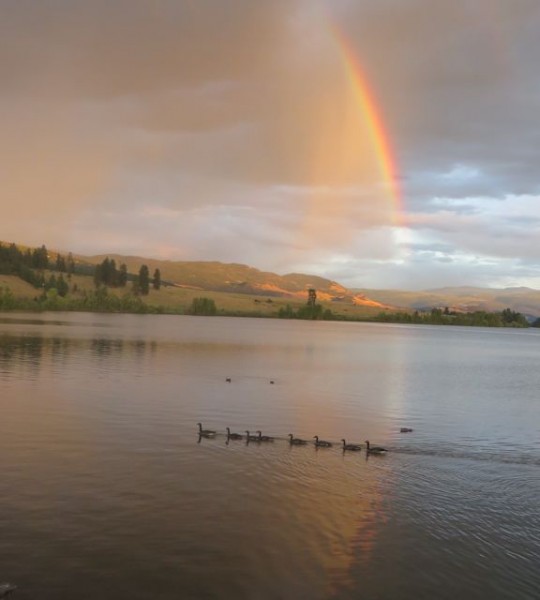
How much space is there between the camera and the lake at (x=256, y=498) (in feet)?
69.9

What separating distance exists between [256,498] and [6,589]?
43.5 ft

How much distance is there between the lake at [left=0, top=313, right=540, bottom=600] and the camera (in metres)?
21.3

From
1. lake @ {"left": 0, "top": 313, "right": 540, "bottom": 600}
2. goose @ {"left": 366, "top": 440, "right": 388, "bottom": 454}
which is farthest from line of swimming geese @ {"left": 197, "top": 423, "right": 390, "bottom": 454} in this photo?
lake @ {"left": 0, "top": 313, "right": 540, "bottom": 600}

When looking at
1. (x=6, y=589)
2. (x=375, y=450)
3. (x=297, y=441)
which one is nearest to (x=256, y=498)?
(x=297, y=441)

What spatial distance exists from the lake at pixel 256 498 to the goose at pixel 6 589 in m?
0.59

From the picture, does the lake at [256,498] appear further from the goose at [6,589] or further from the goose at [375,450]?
the goose at [375,450]

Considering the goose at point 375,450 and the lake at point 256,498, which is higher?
the goose at point 375,450

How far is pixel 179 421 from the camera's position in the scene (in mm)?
48688

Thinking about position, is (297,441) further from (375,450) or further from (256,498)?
(256,498)

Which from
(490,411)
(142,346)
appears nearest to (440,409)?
(490,411)

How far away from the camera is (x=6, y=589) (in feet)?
61.4

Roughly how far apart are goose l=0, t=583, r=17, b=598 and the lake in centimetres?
59

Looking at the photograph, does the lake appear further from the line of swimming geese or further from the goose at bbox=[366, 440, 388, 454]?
the goose at bbox=[366, 440, 388, 454]

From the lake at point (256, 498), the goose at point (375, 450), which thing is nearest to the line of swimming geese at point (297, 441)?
the goose at point (375, 450)
